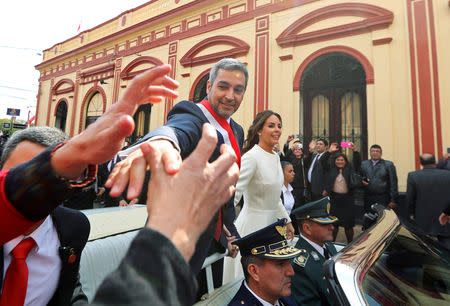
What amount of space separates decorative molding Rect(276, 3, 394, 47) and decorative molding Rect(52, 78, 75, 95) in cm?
1062

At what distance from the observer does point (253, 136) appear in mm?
2586

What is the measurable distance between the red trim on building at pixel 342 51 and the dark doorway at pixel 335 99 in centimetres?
11

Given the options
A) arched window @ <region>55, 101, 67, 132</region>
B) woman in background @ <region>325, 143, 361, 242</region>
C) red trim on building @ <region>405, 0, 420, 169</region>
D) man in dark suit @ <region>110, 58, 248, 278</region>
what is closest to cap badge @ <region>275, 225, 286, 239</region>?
man in dark suit @ <region>110, 58, 248, 278</region>

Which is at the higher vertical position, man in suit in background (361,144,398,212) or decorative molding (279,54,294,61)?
decorative molding (279,54,294,61)

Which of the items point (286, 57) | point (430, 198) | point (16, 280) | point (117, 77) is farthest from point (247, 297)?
point (117, 77)

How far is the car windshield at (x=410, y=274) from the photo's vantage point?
3.74 ft

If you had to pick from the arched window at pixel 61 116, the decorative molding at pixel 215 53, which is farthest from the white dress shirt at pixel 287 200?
the arched window at pixel 61 116

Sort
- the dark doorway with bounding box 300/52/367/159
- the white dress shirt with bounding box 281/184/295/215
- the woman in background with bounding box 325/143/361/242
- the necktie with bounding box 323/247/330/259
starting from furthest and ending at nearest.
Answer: the dark doorway with bounding box 300/52/367/159 < the woman in background with bounding box 325/143/361/242 < the white dress shirt with bounding box 281/184/295/215 < the necktie with bounding box 323/247/330/259

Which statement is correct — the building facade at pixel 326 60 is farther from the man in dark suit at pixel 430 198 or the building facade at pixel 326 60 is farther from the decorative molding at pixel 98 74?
the man in dark suit at pixel 430 198

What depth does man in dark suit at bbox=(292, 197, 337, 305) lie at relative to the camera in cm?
170

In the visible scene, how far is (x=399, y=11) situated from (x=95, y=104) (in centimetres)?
1147

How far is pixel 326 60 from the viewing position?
6387 millimetres

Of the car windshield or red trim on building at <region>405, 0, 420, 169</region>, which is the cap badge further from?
red trim on building at <region>405, 0, 420, 169</region>

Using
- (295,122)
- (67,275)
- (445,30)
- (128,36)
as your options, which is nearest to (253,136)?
(67,275)
